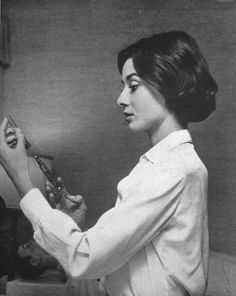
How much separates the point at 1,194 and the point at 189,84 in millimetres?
486

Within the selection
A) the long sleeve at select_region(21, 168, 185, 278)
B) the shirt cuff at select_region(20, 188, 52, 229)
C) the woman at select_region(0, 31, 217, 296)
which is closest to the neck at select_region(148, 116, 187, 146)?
the woman at select_region(0, 31, 217, 296)

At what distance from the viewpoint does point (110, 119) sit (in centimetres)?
101

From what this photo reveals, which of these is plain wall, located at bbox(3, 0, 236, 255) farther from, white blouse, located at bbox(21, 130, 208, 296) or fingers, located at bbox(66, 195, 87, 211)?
white blouse, located at bbox(21, 130, 208, 296)

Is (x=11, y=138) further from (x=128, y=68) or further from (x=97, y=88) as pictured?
(x=97, y=88)

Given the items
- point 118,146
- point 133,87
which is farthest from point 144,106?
point 118,146

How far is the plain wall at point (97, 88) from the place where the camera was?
933 millimetres

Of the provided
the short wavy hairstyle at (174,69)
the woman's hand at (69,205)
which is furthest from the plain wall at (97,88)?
the short wavy hairstyle at (174,69)

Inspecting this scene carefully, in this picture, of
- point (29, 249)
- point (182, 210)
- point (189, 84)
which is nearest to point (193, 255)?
point (182, 210)

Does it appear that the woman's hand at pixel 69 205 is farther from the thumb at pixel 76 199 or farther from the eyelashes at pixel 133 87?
the eyelashes at pixel 133 87

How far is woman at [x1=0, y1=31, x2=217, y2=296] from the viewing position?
54cm

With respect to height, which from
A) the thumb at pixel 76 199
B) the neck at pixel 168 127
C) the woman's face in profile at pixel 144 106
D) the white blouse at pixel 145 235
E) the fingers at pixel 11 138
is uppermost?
the fingers at pixel 11 138

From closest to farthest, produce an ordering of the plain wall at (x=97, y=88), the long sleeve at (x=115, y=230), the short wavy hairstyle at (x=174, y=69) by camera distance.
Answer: the long sleeve at (x=115, y=230)
the short wavy hairstyle at (x=174, y=69)
the plain wall at (x=97, y=88)

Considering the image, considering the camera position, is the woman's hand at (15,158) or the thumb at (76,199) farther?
the thumb at (76,199)

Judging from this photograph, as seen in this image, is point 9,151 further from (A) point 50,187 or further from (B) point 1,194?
(B) point 1,194
